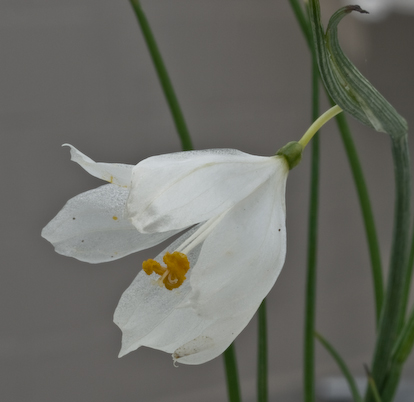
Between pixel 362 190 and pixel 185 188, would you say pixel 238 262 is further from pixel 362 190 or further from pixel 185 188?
pixel 362 190

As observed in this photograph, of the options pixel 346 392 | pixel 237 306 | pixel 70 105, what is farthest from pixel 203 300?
pixel 346 392

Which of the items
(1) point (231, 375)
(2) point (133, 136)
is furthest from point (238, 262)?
(2) point (133, 136)

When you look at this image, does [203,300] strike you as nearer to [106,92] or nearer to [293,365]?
[106,92]

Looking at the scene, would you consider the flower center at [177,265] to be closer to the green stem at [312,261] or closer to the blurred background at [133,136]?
the green stem at [312,261]

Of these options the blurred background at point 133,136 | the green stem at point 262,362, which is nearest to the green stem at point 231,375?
the green stem at point 262,362

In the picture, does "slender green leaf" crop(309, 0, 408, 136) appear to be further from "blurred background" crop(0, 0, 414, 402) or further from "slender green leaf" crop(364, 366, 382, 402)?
"blurred background" crop(0, 0, 414, 402)

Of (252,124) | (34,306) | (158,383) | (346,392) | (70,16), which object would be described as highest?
(70,16)

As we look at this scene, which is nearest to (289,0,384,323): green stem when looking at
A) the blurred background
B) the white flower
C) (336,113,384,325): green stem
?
(336,113,384,325): green stem
